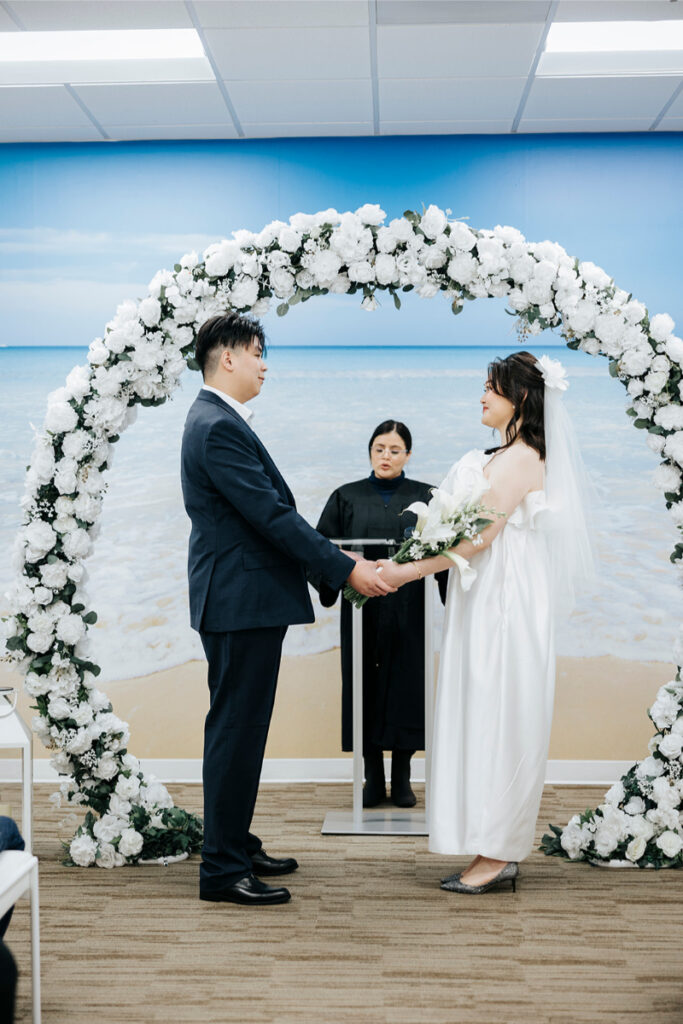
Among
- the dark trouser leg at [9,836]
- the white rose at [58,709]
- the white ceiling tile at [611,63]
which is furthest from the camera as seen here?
the white ceiling tile at [611,63]


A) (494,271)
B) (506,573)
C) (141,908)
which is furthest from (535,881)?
(494,271)

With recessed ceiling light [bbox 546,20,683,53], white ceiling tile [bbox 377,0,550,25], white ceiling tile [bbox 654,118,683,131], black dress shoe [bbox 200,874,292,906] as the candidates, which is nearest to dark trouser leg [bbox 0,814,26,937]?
black dress shoe [bbox 200,874,292,906]

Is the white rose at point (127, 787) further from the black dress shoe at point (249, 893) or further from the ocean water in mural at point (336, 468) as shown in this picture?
the ocean water in mural at point (336, 468)

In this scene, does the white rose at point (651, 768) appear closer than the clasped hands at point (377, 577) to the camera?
No

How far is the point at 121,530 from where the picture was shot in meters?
5.33

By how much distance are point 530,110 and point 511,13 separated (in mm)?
971

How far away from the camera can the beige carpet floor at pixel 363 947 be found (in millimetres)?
2639

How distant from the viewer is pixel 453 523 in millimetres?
3324

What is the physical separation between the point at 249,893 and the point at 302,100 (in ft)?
11.3

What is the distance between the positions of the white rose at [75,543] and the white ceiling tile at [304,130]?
237 centimetres

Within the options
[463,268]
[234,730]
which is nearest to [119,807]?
[234,730]

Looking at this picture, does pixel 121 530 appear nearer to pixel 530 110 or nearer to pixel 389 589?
pixel 389 589

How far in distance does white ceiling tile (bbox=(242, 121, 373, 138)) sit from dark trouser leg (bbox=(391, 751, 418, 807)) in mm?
3058

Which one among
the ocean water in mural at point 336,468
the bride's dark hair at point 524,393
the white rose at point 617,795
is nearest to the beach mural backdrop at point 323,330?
the ocean water in mural at point 336,468
